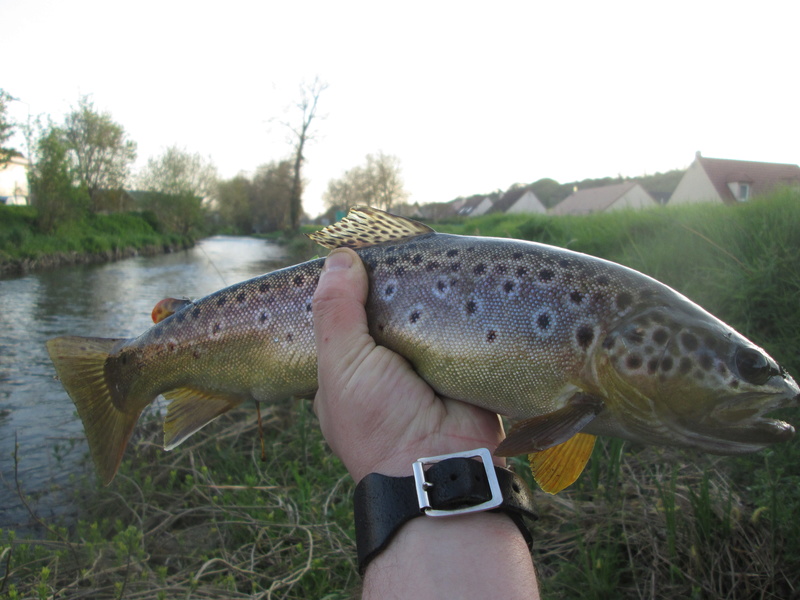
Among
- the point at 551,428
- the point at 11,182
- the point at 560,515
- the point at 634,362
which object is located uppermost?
the point at 11,182

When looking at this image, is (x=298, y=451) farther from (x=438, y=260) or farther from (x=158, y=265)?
(x=158, y=265)

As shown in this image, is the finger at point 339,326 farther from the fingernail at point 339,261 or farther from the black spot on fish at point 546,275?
the black spot on fish at point 546,275

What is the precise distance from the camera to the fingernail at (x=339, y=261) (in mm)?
2457

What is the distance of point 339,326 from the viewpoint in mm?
2363

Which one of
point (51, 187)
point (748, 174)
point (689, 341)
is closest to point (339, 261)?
point (689, 341)

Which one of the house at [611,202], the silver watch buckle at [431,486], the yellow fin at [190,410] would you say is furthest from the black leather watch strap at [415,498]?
the house at [611,202]

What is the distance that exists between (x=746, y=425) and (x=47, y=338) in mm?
14197

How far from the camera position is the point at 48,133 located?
35906mm

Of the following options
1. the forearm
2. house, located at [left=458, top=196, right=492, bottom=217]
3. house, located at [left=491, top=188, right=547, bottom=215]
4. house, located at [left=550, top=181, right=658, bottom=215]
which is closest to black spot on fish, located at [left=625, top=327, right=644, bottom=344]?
the forearm

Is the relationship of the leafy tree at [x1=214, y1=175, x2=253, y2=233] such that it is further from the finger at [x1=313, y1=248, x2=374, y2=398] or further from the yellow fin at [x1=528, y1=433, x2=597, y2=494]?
the yellow fin at [x1=528, y1=433, x2=597, y2=494]

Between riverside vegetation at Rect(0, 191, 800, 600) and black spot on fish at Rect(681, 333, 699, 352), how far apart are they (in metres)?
1.91

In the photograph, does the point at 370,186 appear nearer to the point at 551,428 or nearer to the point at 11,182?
the point at 11,182

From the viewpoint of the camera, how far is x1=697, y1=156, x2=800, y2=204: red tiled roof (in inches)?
316

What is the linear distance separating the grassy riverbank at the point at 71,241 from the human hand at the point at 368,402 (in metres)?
25.8
